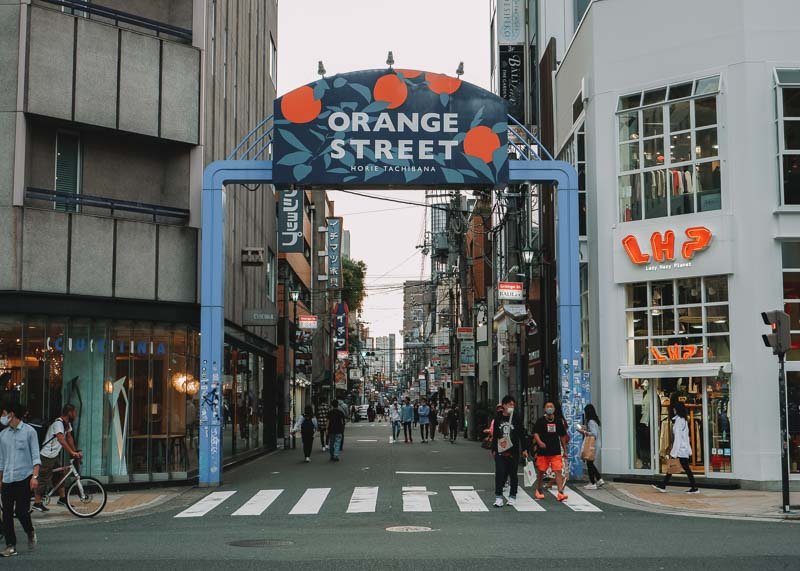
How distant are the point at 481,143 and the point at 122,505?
1104cm

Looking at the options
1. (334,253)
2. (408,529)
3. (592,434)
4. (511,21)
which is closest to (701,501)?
(592,434)

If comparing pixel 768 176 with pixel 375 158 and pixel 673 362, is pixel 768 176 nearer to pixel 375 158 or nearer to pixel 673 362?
pixel 673 362

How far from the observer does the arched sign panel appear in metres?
22.1

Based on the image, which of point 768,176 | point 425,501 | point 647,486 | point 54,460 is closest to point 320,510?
point 425,501

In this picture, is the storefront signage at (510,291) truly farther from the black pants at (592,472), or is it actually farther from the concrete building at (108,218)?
the concrete building at (108,218)

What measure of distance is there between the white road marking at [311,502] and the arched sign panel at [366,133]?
22.8 ft

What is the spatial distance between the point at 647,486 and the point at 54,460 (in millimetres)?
12240

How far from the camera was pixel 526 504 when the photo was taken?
1772cm

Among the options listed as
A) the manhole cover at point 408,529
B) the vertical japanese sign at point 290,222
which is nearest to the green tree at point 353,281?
the vertical japanese sign at point 290,222

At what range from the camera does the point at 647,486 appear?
21.1m

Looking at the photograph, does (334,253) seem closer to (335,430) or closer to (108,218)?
(335,430)

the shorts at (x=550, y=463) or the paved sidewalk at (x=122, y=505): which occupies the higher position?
the shorts at (x=550, y=463)

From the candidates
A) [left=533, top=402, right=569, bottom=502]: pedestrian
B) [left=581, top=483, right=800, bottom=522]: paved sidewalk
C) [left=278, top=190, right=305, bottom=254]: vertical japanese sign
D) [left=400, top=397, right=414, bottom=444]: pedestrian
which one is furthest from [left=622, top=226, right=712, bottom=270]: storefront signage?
[left=400, top=397, right=414, bottom=444]: pedestrian

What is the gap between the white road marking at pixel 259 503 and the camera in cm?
1688
